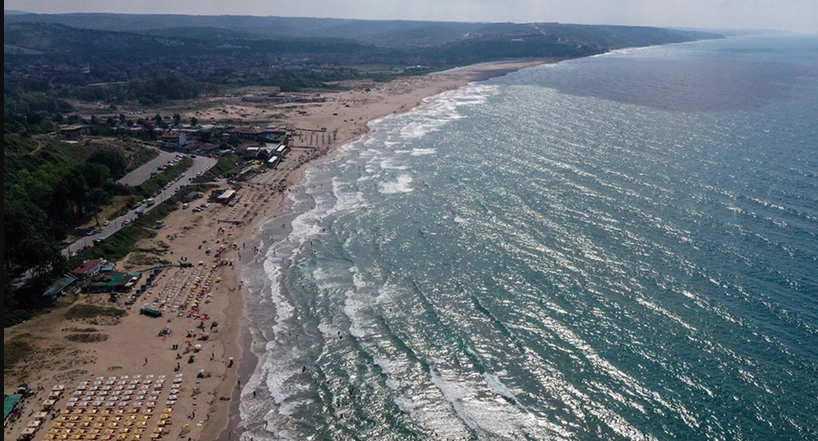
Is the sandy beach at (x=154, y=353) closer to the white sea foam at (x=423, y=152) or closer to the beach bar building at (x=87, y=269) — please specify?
the beach bar building at (x=87, y=269)

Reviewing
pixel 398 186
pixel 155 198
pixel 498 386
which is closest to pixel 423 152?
pixel 398 186

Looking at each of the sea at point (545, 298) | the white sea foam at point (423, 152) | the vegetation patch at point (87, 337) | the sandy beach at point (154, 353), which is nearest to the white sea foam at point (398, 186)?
the sea at point (545, 298)

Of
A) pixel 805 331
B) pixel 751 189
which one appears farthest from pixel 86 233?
pixel 751 189

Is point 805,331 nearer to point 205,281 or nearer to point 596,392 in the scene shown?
point 596,392

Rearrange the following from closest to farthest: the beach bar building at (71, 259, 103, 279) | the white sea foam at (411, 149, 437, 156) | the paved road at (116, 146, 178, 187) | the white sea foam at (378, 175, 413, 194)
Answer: the beach bar building at (71, 259, 103, 279), the paved road at (116, 146, 178, 187), the white sea foam at (378, 175, 413, 194), the white sea foam at (411, 149, 437, 156)

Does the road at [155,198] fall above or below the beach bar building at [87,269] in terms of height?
above

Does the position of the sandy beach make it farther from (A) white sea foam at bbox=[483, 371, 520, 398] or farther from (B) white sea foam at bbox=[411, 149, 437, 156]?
(B) white sea foam at bbox=[411, 149, 437, 156]

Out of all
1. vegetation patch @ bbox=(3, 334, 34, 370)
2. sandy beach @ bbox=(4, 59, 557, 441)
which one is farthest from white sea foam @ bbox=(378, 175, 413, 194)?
vegetation patch @ bbox=(3, 334, 34, 370)
